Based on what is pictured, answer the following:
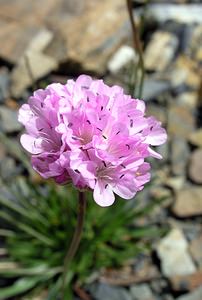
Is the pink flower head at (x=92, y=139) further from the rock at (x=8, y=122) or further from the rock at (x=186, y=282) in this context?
the rock at (x=8, y=122)

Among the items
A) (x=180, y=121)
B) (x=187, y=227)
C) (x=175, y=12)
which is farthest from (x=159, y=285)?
(x=175, y=12)

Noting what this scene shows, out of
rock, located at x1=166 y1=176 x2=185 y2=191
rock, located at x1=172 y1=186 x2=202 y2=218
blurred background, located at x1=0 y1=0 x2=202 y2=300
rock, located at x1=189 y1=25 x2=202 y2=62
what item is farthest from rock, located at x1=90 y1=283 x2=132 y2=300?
rock, located at x1=189 y1=25 x2=202 y2=62

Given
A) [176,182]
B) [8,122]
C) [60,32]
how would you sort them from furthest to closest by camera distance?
[60,32] → [8,122] → [176,182]

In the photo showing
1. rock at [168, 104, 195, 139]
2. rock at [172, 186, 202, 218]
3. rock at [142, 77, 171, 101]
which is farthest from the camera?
rock at [142, 77, 171, 101]

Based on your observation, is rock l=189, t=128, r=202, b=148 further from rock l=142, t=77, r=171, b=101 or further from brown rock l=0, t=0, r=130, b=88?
brown rock l=0, t=0, r=130, b=88

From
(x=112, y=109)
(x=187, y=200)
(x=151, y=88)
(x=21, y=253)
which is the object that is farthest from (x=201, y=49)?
(x=112, y=109)

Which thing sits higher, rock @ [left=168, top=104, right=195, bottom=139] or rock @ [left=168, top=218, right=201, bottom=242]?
rock @ [left=168, top=104, right=195, bottom=139]

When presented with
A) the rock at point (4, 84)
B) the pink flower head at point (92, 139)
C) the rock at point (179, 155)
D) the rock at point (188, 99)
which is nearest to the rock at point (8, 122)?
the rock at point (4, 84)

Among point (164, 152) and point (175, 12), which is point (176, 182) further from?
point (175, 12)
